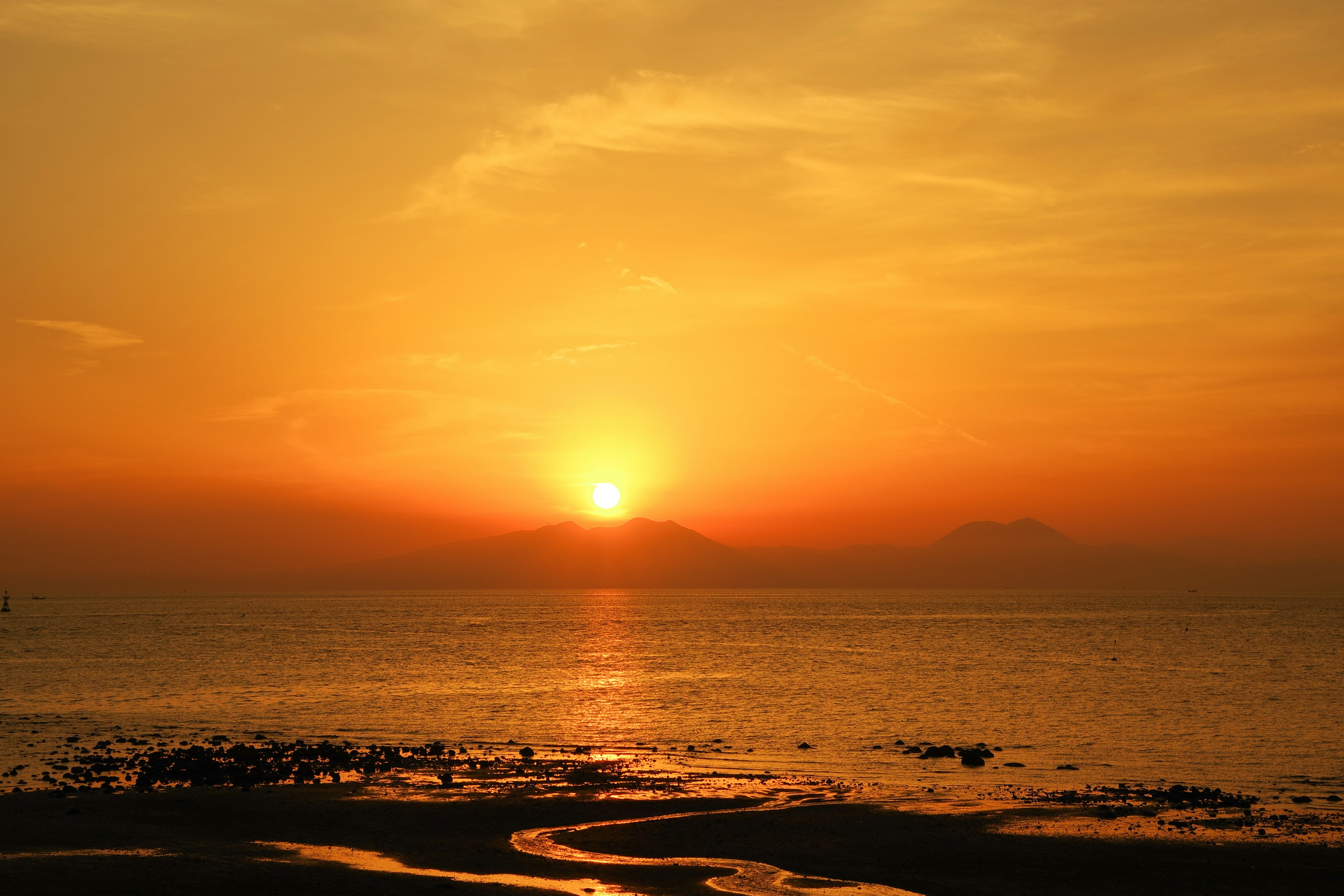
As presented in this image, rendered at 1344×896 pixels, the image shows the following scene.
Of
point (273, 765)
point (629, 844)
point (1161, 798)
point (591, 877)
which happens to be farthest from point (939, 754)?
point (273, 765)

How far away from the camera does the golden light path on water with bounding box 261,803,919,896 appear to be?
81.6 feet

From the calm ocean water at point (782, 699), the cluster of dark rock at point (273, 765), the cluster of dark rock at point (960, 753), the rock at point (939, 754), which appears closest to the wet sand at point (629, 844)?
the cluster of dark rock at point (273, 765)

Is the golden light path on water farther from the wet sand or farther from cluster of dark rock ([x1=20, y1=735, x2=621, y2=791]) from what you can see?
cluster of dark rock ([x1=20, y1=735, x2=621, y2=791])

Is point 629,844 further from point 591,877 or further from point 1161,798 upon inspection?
point 1161,798

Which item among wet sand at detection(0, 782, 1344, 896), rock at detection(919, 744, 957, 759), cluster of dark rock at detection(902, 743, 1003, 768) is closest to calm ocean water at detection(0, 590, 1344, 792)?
cluster of dark rock at detection(902, 743, 1003, 768)

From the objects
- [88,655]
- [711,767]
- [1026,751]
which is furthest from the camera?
[88,655]

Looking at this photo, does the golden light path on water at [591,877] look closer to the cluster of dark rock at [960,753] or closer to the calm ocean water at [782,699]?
the calm ocean water at [782,699]

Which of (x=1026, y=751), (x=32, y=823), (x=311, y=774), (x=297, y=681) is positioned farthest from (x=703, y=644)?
(x=32, y=823)

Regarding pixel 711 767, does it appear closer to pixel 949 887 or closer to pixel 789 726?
pixel 789 726

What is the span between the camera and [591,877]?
85.3ft

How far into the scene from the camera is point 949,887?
25359 mm

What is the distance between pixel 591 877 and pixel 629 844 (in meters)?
3.90

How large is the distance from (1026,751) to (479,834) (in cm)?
2979

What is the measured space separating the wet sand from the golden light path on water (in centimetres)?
8
